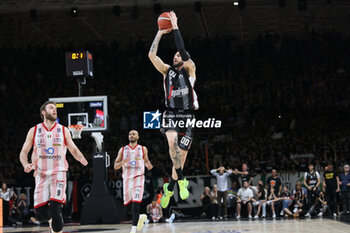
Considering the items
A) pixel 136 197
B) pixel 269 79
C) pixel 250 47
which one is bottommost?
pixel 136 197

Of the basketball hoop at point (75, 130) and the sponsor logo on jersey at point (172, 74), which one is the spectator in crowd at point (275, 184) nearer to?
the basketball hoop at point (75, 130)

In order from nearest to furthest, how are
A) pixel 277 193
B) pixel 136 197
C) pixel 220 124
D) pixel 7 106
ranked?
1. pixel 136 197
2. pixel 277 193
3. pixel 220 124
4. pixel 7 106

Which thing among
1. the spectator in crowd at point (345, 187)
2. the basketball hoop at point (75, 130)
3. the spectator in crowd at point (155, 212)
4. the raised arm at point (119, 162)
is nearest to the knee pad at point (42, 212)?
the raised arm at point (119, 162)

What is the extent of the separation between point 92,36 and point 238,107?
1011 centimetres

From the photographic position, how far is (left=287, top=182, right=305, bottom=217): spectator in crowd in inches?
725

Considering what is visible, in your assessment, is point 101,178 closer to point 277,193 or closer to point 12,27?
point 277,193

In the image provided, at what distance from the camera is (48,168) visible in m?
7.48

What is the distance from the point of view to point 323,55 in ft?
92.2

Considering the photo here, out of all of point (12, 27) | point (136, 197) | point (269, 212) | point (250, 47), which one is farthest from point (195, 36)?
point (136, 197)

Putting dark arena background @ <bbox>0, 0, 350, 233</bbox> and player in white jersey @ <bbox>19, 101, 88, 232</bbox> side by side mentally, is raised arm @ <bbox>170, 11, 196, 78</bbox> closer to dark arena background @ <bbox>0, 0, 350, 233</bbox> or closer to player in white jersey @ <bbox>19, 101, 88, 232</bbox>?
player in white jersey @ <bbox>19, 101, 88, 232</bbox>

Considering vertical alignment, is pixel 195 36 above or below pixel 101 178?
above

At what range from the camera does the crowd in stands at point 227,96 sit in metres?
23.5

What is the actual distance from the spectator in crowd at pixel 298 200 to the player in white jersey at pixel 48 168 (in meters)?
12.6

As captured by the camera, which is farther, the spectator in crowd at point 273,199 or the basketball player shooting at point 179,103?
the spectator in crowd at point 273,199
